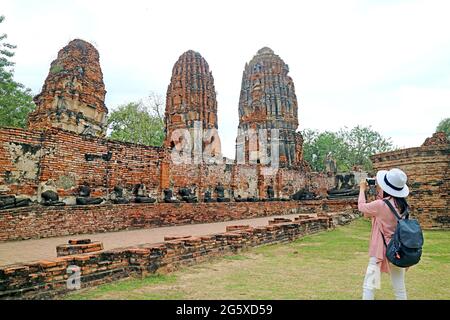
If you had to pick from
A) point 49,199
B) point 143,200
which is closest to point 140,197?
point 143,200

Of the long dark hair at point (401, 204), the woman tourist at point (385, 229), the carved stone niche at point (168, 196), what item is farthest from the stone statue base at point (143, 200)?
the long dark hair at point (401, 204)

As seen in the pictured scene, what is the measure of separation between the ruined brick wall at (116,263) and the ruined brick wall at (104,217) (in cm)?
373

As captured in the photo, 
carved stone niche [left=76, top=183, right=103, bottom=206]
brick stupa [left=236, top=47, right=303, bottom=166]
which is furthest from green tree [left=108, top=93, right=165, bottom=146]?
carved stone niche [left=76, top=183, right=103, bottom=206]

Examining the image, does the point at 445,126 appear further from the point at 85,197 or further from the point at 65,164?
the point at 65,164

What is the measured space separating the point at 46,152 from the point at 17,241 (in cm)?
234

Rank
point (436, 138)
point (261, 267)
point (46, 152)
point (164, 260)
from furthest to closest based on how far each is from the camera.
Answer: point (436, 138) → point (46, 152) → point (261, 267) → point (164, 260)

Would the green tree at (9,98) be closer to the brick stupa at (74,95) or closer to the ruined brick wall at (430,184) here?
the brick stupa at (74,95)

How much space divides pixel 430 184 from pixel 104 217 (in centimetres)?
1031

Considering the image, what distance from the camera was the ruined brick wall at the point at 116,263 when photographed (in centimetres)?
345

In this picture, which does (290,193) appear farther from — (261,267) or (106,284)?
(106,284)

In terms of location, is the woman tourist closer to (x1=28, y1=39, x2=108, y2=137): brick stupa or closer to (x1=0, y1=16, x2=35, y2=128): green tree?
(x1=28, y1=39, x2=108, y2=137): brick stupa

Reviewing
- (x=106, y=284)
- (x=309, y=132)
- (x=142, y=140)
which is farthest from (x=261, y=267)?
(x=309, y=132)

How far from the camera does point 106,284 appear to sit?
4195 mm

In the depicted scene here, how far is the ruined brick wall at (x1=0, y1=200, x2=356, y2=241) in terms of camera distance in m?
Answer: 7.34
